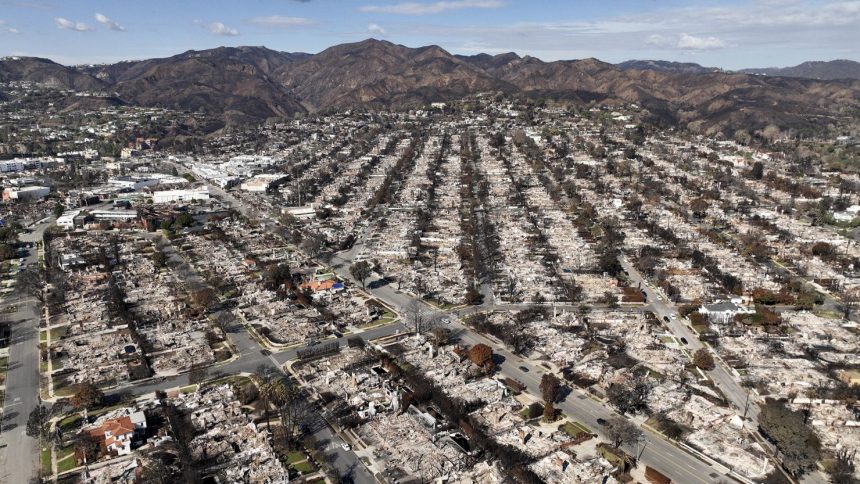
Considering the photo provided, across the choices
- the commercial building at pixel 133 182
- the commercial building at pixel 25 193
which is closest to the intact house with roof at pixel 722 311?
the commercial building at pixel 133 182

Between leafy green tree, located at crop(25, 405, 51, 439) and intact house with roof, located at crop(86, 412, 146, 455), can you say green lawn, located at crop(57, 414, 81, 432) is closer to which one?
leafy green tree, located at crop(25, 405, 51, 439)

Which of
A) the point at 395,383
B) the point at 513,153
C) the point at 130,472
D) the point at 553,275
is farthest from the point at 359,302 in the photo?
the point at 513,153

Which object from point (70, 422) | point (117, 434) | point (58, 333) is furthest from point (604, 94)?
point (117, 434)

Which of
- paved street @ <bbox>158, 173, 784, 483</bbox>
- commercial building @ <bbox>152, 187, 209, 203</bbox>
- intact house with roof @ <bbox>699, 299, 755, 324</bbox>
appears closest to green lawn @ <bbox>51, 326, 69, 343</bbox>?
paved street @ <bbox>158, 173, 784, 483</bbox>

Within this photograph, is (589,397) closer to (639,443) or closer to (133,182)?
(639,443)

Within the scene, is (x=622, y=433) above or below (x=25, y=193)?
below

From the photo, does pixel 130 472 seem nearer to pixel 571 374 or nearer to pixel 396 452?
pixel 396 452

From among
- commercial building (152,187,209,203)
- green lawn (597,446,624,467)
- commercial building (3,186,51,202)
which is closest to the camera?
green lawn (597,446,624,467)
